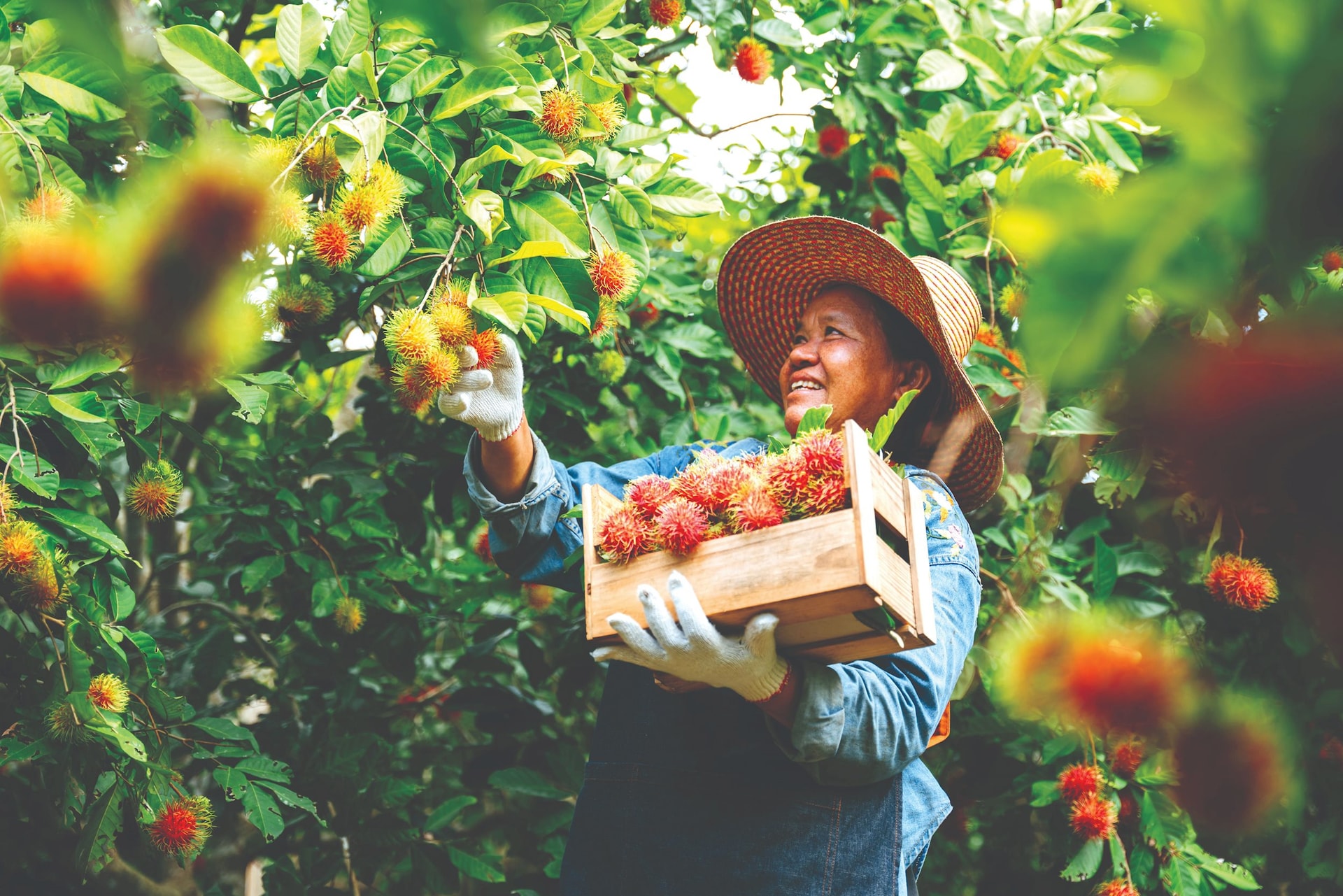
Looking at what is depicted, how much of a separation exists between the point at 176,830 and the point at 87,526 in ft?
1.63

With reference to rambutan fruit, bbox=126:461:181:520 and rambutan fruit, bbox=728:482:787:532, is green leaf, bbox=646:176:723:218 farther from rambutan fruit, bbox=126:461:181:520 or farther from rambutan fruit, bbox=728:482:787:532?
rambutan fruit, bbox=126:461:181:520

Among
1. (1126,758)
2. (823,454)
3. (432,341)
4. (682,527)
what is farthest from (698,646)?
(1126,758)

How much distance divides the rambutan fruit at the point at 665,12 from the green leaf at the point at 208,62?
0.98 meters

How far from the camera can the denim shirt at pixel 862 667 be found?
3.98 ft

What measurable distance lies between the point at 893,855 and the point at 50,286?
1.25 meters

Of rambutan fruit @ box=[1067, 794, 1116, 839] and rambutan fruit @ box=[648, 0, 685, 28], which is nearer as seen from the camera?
rambutan fruit @ box=[1067, 794, 1116, 839]

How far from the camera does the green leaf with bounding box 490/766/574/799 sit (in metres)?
2.25

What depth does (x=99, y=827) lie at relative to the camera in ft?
5.08

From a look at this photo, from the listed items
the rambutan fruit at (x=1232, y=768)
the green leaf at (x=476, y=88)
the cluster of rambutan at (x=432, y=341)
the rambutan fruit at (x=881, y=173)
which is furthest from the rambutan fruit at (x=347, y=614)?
the rambutan fruit at (x=1232, y=768)

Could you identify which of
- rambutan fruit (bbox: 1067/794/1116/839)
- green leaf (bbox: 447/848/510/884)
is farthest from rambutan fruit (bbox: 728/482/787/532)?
green leaf (bbox: 447/848/510/884)

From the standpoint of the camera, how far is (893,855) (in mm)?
1391

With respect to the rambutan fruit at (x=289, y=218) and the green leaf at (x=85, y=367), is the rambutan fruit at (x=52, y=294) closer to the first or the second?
the rambutan fruit at (x=289, y=218)

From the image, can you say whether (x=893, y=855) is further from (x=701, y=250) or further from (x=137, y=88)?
(x=701, y=250)

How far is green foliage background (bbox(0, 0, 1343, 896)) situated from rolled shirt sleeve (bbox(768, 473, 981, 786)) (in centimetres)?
19
